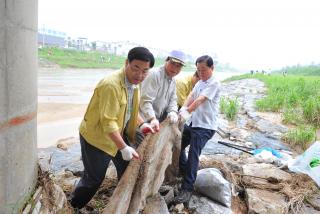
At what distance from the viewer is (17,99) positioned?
2.15m

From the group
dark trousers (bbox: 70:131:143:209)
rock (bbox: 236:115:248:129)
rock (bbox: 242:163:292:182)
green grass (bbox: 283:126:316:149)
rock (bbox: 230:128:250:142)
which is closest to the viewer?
dark trousers (bbox: 70:131:143:209)

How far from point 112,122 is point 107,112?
84mm

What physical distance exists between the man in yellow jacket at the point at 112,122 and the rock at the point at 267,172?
2.08 metres

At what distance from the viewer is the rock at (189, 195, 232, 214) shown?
358cm

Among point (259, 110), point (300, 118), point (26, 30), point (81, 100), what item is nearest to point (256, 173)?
point (26, 30)

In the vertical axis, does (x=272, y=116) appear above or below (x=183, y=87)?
below

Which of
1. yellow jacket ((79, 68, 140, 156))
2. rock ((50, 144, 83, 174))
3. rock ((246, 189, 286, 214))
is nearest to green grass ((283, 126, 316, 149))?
rock ((246, 189, 286, 214))

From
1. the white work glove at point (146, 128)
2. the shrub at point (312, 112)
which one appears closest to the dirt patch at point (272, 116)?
the shrub at point (312, 112)

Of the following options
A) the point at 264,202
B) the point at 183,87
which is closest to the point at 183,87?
the point at 183,87

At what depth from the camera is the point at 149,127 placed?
10.2 feet

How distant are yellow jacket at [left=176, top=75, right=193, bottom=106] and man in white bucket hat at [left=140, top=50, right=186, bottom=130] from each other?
0.67m

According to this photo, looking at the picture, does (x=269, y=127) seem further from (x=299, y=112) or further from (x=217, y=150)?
(x=217, y=150)

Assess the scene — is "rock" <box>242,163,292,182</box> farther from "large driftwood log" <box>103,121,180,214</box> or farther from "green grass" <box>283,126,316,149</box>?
"green grass" <box>283,126,316,149</box>

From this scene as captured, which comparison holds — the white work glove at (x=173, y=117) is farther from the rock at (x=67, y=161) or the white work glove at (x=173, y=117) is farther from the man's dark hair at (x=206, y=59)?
the rock at (x=67, y=161)
